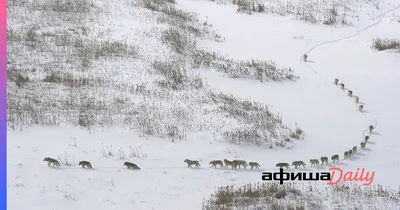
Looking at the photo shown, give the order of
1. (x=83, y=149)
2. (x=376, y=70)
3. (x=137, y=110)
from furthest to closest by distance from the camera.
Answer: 1. (x=376, y=70)
2. (x=137, y=110)
3. (x=83, y=149)

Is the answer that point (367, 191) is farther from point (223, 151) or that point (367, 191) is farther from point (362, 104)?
point (362, 104)

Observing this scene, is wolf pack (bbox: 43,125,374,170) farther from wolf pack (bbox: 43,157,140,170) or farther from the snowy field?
the snowy field

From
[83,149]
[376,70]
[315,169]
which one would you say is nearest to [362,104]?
[376,70]

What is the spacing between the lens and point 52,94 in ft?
53.0

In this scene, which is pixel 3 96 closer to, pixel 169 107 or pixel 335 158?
pixel 169 107

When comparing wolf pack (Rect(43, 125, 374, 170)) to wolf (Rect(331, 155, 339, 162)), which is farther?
wolf (Rect(331, 155, 339, 162))

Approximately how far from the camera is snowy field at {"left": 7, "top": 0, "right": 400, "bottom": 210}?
11320mm

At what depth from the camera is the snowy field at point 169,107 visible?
1132 centimetres

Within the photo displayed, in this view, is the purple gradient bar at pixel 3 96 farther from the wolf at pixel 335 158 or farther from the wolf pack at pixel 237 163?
the wolf at pixel 335 158

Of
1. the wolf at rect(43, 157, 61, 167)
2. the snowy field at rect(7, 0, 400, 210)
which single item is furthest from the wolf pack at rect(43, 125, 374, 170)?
the snowy field at rect(7, 0, 400, 210)

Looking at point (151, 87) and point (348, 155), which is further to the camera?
point (151, 87)

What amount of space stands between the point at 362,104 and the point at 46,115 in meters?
11.5

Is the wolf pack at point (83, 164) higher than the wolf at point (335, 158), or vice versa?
the wolf at point (335, 158)

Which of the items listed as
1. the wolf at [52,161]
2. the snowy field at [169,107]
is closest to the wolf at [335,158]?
the snowy field at [169,107]
